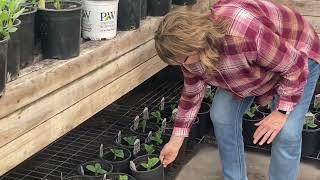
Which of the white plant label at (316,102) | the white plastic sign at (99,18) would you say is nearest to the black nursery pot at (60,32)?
the white plastic sign at (99,18)

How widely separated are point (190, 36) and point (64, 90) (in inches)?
20.6

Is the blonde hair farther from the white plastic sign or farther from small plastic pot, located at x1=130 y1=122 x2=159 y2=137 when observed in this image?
small plastic pot, located at x1=130 y1=122 x2=159 y2=137

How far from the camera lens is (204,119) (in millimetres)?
3488

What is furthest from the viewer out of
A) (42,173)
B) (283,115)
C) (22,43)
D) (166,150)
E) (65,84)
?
(42,173)

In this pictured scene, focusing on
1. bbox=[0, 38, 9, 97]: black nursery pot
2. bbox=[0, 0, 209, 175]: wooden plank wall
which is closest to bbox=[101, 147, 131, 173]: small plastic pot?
bbox=[0, 0, 209, 175]: wooden plank wall

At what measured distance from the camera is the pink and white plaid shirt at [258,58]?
78.3 inches

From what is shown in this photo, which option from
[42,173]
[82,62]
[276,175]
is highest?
[82,62]

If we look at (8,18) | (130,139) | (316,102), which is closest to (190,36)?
(8,18)

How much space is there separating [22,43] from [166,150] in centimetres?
80

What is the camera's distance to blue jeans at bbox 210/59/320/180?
90.4 inches

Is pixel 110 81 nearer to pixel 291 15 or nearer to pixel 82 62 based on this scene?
pixel 82 62

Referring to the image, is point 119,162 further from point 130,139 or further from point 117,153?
point 130,139

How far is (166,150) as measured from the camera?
92.0 inches

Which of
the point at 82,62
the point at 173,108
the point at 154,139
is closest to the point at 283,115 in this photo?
the point at 82,62
